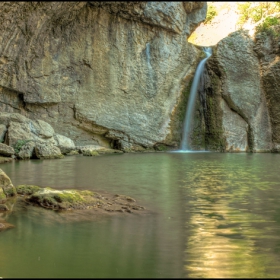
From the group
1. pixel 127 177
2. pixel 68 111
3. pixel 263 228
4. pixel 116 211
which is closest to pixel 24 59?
pixel 68 111

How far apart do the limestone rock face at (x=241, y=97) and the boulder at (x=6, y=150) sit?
12.7 metres

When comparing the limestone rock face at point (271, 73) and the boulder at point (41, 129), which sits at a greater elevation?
the limestone rock face at point (271, 73)

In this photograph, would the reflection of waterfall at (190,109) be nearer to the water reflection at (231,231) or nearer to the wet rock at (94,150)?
the wet rock at (94,150)

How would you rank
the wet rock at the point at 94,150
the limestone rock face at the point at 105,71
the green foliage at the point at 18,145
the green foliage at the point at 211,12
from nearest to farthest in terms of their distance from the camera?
the green foliage at the point at 18,145 → the wet rock at the point at 94,150 → the limestone rock face at the point at 105,71 → the green foliage at the point at 211,12

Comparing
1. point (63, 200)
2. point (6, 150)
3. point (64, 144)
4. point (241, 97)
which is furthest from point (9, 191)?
point (241, 97)

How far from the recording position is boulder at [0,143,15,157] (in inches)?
666

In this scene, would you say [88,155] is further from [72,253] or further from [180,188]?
[72,253]

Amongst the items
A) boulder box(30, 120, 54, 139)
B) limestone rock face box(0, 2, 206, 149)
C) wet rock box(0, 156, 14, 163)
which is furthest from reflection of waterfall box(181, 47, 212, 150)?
wet rock box(0, 156, 14, 163)

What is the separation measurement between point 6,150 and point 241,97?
1442 cm

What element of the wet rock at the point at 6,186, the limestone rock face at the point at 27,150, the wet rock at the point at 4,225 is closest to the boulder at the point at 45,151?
the limestone rock face at the point at 27,150

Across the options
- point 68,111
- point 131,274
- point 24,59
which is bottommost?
point 131,274

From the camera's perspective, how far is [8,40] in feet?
60.7

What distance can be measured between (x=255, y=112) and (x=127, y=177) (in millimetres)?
16082

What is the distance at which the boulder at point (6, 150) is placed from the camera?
16.9 m
